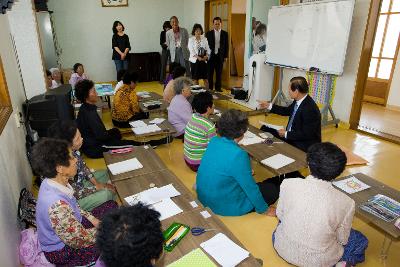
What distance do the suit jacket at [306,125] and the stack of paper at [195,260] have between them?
7.28 ft

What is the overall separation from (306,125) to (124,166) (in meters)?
2.06

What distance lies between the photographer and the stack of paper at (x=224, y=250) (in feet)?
4.96

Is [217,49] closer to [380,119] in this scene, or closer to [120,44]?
[120,44]

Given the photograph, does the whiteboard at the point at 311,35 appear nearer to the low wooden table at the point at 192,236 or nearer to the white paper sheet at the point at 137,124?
the white paper sheet at the point at 137,124

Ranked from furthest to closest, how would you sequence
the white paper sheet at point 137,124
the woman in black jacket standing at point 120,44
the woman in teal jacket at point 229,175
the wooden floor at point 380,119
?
1. the woman in black jacket standing at point 120,44
2. the wooden floor at point 380,119
3. the white paper sheet at point 137,124
4. the woman in teal jacket at point 229,175

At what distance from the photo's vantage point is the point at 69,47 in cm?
842

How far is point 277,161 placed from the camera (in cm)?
270

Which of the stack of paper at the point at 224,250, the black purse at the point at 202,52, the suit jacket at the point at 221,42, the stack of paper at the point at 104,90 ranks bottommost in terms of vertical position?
the stack of paper at the point at 224,250

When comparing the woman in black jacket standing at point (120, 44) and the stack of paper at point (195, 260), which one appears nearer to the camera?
the stack of paper at point (195, 260)

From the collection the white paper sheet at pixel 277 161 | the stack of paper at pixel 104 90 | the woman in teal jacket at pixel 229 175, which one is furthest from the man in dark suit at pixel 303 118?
the stack of paper at pixel 104 90

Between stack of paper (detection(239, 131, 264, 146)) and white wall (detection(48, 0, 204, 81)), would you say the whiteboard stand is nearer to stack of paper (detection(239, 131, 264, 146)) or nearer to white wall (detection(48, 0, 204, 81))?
stack of paper (detection(239, 131, 264, 146))

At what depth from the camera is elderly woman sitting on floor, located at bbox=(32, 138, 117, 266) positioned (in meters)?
1.70

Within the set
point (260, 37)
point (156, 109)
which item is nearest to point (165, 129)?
point (156, 109)

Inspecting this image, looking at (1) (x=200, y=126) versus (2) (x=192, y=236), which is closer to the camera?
(2) (x=192, y=236)
